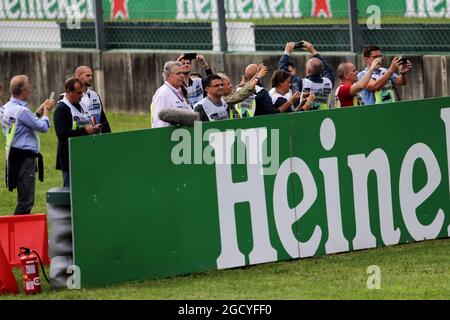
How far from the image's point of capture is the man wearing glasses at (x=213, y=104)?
14750 millimetres

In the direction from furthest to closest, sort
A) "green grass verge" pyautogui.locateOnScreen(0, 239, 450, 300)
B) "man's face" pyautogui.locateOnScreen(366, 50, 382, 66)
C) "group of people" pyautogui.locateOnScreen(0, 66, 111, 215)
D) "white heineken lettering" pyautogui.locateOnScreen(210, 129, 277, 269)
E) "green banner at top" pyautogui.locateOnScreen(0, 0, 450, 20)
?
"green banner at top" pyautogui.locateOnScreen(0, 0, 450, 20) → "man's face" pyautogui.locateOnScreen(366, 50, 382, 66) → "group of people" pyautogui.locateOnScreen(0, 66, 111, 215) → "white heineken lettering" pyautogui.locateOnScreen(210, 129, 277, 269) → "green grass verge" pyautogui.locateOnScreen(0, 239, 450, 300)

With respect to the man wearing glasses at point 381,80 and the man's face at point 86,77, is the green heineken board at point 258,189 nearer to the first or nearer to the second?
the man wearing glasses at point 381,80

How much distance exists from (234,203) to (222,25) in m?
9.99

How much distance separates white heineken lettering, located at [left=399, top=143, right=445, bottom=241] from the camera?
14648 millimetres

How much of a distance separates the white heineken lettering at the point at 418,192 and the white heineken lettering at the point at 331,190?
0.82m

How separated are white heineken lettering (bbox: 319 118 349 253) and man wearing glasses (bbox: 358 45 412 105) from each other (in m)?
2.80

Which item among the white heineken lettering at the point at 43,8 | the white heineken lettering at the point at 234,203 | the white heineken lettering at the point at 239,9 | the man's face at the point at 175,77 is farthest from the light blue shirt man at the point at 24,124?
the white heineken lettering at the point at 43,8

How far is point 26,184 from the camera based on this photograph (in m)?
15.6

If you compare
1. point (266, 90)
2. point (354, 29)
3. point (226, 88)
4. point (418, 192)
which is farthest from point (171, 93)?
point (354, 29)

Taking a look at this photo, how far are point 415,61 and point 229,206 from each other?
27.4ft

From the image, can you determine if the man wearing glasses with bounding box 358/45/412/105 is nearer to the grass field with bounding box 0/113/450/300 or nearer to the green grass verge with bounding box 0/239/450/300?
the grass field with bounding box 0/113/450/300

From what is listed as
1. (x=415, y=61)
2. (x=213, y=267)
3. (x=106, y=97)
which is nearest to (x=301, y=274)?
(x=213, y=267)

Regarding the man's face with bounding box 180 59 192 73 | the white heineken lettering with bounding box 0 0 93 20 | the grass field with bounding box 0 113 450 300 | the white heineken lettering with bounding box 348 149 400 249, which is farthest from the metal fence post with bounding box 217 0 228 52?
the grass field with bounding box 0 113 450 300

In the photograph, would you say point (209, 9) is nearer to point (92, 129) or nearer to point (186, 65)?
point (186, 65)
